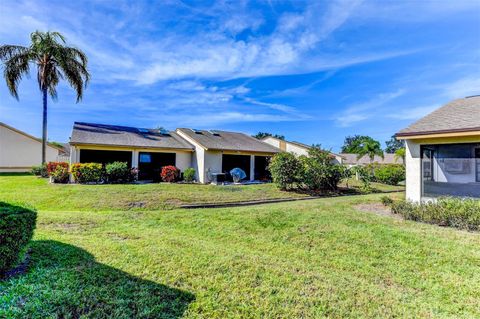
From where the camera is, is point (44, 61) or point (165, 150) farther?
point (44, 61)

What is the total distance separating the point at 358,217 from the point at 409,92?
11.4 metres

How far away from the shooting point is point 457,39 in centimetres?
1048

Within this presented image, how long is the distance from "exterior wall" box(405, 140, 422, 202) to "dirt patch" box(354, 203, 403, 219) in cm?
132

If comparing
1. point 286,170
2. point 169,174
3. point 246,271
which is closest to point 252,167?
point 286,170

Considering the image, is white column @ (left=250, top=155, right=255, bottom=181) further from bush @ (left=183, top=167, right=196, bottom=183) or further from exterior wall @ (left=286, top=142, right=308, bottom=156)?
bush @ (left=183, top=167, right=196, bottom=183)

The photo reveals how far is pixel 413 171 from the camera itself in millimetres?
10734

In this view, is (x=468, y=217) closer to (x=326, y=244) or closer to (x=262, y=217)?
(x=326, y=244)

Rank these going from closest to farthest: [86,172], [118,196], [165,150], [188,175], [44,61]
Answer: [118,196]
[86,172]
[188,175]
[165,150]
[44,61]

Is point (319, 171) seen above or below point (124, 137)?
below

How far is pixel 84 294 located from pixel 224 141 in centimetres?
1879

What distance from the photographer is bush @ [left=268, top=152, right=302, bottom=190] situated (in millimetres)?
16203

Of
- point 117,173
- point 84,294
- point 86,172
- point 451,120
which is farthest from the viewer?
point 117,173

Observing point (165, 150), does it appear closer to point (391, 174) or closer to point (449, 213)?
point (449, 213)

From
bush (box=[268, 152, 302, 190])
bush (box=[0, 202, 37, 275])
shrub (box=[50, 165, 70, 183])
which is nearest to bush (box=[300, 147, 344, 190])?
bush (box=[268, 152, 302, 190])
